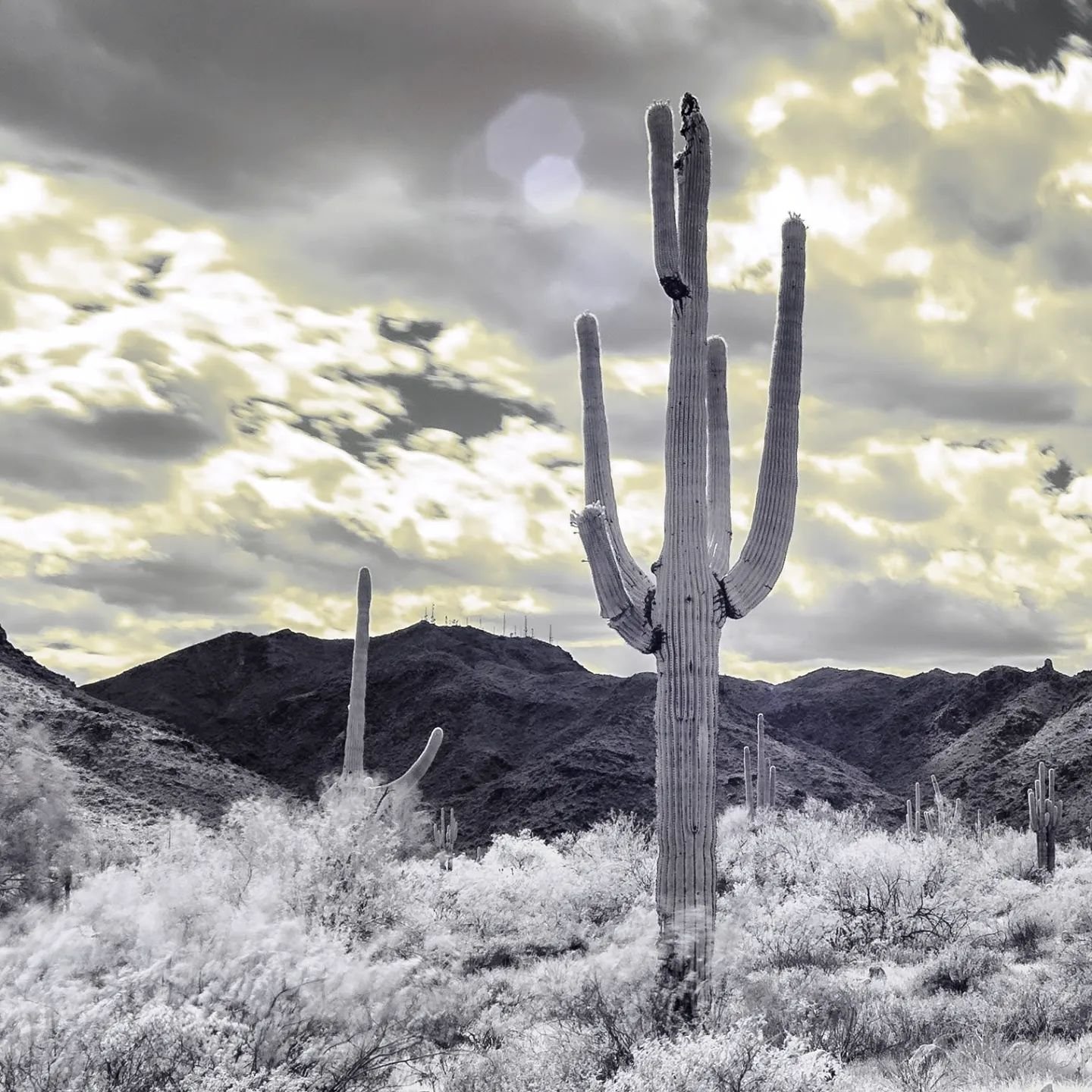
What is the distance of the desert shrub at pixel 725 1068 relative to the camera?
618 cm

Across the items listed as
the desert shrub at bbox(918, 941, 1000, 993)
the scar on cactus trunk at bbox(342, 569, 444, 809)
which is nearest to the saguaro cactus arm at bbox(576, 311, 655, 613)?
the desert shrub at bbox(918, 941, 1000, 993)

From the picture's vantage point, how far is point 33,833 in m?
24.2

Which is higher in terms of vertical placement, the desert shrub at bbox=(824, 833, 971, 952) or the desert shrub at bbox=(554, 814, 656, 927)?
the desert shrub at bbox=(824, 833, 971, 952)

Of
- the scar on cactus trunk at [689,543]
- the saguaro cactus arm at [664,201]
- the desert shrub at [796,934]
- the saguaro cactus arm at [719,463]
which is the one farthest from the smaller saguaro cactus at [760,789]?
the saguaro cactus arm at [664,201]

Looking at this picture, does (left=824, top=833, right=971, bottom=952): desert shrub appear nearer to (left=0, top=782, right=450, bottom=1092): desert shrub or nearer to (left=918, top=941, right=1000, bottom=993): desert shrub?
(left=918, top=941, right=1000, bottom=993): desert shrub

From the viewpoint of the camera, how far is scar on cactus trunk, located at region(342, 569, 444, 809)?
73.5ft

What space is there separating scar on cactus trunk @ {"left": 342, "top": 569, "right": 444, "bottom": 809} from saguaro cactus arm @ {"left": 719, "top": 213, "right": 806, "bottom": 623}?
1145 centimetres

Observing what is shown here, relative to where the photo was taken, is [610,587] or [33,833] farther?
[33,833]

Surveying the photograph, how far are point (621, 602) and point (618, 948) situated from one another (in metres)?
4.00

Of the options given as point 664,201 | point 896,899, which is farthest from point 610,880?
point 664,201

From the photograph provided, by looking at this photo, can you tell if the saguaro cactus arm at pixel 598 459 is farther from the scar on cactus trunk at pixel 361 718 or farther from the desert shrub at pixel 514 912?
the scar on cactus trunk at pixel 361 718

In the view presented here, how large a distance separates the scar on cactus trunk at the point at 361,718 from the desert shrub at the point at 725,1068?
47.3 feet

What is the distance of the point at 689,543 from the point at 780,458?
1799 millimetres

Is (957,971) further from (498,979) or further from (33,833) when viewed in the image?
(33,833)
